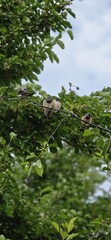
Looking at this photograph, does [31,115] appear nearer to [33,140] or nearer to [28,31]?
[33,140]

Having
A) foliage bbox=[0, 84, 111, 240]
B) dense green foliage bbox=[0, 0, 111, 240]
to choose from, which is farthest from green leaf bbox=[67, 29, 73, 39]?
foliage bbox=[0, 84, 111, 240]

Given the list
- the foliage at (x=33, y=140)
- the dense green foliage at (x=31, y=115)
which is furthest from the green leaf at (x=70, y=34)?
the foliage at (x=33, y=140)

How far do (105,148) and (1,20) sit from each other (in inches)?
111

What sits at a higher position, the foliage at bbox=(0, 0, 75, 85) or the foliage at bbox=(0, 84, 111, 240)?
the foliage at bbox=(0, 0, 75, 85)

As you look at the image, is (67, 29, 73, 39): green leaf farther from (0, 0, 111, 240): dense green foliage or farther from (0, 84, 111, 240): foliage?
(0, 84, 111, 240): foliage

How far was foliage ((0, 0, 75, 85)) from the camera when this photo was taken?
191 inches

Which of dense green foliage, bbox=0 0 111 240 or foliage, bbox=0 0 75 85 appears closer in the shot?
dense green foliage, bbox=0 0 111 240

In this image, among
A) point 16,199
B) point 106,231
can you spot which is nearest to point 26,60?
point 16,199

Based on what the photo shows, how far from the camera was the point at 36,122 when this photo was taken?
14.7 feet

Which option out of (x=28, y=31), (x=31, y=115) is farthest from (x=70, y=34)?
(x=31, y=115)

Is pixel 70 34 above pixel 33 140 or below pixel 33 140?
above

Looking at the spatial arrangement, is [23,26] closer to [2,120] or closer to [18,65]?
[18,65]

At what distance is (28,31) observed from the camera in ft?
16.6

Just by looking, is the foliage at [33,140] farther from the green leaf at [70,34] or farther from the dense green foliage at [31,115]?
the green leaf at [70,34]
